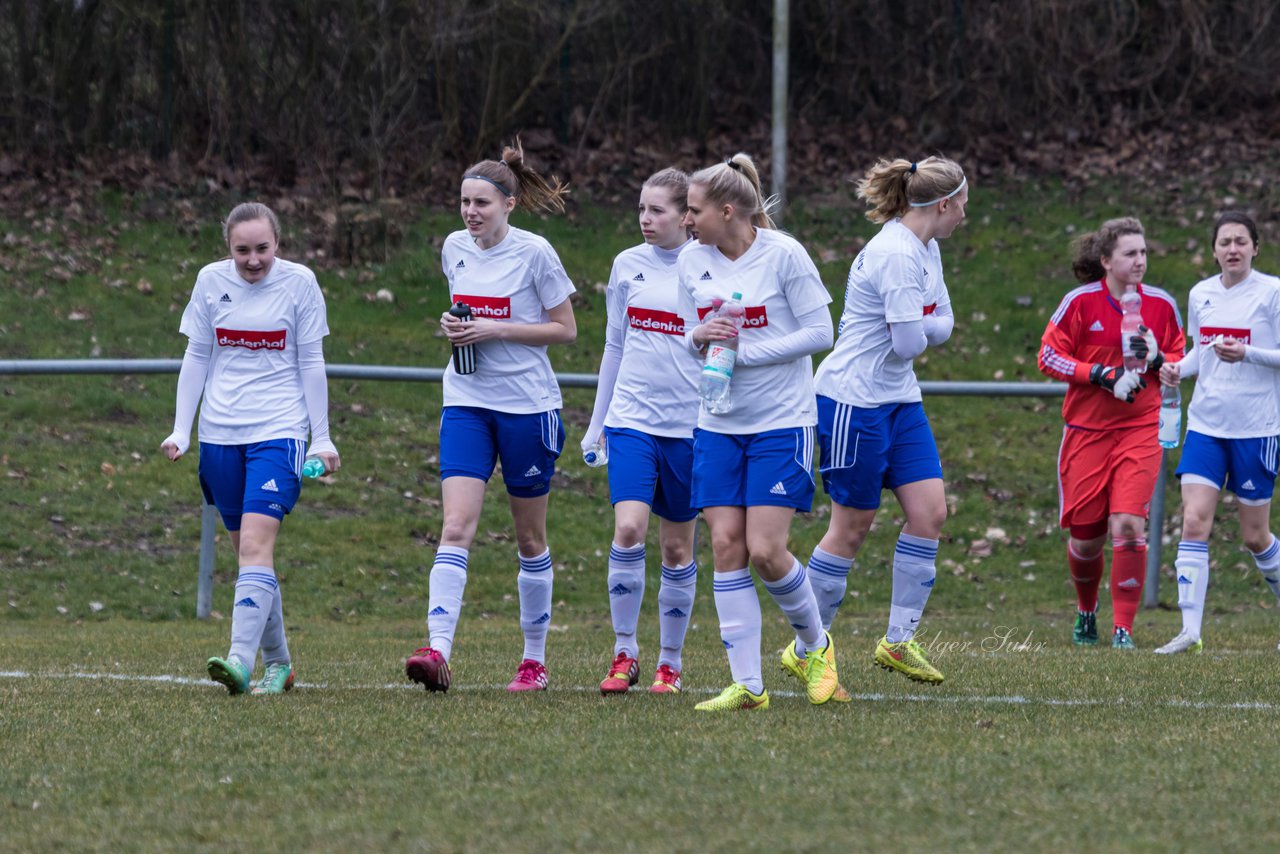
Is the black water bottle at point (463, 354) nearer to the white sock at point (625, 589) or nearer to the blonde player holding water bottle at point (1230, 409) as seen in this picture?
the white sock at point (625, 589)

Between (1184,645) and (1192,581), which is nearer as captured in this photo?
(1184,645)

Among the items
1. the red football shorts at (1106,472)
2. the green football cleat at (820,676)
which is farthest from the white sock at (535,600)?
the red football shorts at (1106,472)

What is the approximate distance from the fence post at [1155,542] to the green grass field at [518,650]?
457 mm

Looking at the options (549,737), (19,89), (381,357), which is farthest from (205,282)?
(19,89)

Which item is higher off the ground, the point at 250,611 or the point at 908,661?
the point at 250,611

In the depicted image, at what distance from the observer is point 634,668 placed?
23.4ft

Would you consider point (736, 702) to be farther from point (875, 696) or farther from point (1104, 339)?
point (1104, 339)

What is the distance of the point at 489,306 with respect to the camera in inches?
284

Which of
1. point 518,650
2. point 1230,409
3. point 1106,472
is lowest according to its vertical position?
point 518,650

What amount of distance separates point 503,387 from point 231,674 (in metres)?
1.55

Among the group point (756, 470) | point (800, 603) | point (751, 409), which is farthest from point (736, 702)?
point (751, 409)

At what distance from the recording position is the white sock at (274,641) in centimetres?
707

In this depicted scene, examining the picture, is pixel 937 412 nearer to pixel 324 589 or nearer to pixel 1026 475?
pixel 1026 475

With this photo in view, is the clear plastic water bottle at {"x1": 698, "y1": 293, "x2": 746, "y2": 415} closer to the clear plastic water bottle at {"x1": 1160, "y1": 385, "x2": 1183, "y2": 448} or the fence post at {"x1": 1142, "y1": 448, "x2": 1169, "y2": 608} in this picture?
the clear plastic water bottle at {"x1": 1160, "y1": 385, "x2": 1183, "y2": 448}
